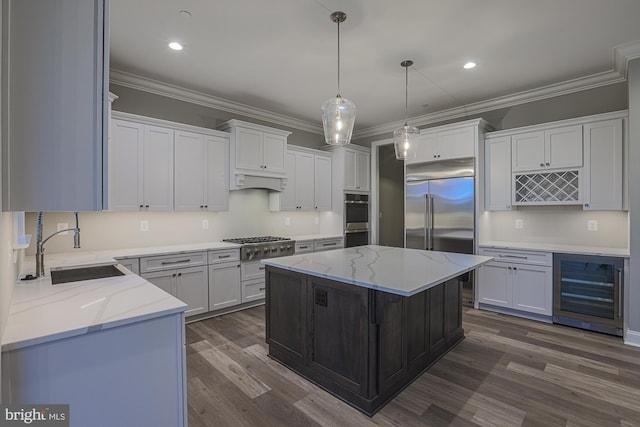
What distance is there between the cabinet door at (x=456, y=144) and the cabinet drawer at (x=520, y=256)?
51.2 inches

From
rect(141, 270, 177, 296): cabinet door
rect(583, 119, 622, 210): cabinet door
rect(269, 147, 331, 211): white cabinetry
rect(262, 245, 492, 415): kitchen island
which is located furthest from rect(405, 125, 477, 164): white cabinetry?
rect(141, 270, 177, 296): cabinet door

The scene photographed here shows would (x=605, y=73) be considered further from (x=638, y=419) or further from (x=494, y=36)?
(x=638, y=419)

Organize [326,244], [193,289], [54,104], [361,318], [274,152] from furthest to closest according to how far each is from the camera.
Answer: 1. [326,244]
2. [274,152]
3. [193,289]
4. [361,318]
5. [54,104]

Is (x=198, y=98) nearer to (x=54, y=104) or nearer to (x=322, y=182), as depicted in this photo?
(x=322, y=182)

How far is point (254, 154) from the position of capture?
439 cm

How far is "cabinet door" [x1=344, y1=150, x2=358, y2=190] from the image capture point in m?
5.52

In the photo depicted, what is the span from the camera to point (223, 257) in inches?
153

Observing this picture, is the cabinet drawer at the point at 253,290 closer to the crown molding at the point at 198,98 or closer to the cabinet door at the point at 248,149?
the cabinet door at the point at 248,149

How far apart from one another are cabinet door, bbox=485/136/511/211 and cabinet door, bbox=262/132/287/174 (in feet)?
9.49

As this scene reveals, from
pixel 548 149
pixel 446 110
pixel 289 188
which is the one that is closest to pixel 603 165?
pixel 548 149

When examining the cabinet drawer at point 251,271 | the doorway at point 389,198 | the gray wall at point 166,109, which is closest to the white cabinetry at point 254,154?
the gray wall at point 166,109

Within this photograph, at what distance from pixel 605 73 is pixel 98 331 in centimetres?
516

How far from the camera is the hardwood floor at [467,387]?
2021mm

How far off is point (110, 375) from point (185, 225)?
2990 mm
